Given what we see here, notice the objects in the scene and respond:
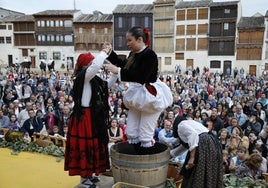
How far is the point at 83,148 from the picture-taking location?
331 centimetres

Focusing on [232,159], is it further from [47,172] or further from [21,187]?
[21,187]

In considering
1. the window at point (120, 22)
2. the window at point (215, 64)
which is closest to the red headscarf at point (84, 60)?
the window at point (215, 64)

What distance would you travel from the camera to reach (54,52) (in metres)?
41.2

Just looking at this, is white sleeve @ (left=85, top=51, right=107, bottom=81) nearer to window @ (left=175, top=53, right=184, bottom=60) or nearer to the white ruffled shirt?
the white ruffled shirt

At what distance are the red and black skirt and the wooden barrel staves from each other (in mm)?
269

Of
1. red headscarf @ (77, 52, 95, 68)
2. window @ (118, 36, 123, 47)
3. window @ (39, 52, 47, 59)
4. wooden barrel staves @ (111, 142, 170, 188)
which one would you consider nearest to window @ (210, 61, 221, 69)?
window @ (118, 36, 123, 47)

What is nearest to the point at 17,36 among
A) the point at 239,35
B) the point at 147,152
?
the point at 239,35

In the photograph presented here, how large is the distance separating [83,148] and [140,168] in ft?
2.25

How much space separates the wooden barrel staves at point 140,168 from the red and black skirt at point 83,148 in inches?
10.6

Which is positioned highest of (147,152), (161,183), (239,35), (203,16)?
(203,16)

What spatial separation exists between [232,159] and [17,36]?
4201 centimetres

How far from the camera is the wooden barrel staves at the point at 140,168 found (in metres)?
3.02

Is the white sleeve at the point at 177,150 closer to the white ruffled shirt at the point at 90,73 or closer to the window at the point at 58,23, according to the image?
the white ruffled shirt at the point at 90,73

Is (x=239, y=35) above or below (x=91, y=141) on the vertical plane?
above
